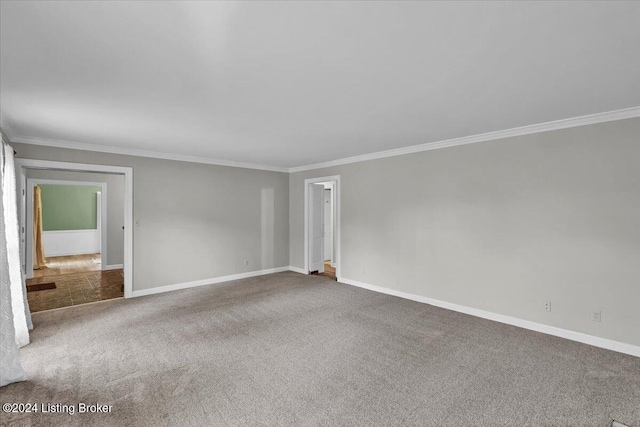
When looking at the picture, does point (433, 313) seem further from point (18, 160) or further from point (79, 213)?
point (79, 213)

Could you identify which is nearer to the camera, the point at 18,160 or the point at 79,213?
the point at 18,160

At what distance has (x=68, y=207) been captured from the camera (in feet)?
32.4

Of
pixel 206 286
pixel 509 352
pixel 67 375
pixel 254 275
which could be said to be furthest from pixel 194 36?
pixel 254 275

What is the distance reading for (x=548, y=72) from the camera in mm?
2273

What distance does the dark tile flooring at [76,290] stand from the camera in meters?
4.86

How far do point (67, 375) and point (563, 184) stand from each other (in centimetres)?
534

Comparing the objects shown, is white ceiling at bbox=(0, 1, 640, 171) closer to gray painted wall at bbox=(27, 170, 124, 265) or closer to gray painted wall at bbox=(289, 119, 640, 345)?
gray painted wall at bbox=(289, 119, 640, 345)

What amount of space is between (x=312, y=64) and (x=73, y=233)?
36.8 ft

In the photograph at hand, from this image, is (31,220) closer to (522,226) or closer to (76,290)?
(76,290)

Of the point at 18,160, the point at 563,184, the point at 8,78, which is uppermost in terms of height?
the point at 8,78

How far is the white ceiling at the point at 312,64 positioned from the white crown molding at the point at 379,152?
0.54 feet

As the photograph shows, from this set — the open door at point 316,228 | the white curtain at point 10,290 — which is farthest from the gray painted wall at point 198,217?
the white curtain at point 10,290

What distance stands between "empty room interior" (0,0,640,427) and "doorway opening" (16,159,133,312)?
0.31 ft

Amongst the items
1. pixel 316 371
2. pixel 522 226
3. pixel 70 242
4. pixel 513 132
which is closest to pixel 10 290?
pixel 316 371
